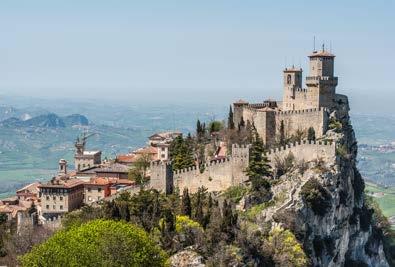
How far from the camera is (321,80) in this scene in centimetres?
6962

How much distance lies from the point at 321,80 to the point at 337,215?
1194 centimetres

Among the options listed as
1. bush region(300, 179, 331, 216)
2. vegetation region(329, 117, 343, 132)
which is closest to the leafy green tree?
vegetation region(329, 117, 343, 132)

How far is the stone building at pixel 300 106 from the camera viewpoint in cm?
6794

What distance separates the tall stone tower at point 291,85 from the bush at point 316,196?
419 inches

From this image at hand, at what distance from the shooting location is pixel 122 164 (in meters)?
76.9

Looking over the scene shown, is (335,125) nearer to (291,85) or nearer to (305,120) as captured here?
(305,120)

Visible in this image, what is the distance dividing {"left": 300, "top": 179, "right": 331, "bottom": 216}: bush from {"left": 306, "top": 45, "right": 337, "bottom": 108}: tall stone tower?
365 inches

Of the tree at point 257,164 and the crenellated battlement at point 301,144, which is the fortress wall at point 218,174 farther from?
the crenellated battlement at point 301,144

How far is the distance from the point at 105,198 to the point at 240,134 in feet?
43.0

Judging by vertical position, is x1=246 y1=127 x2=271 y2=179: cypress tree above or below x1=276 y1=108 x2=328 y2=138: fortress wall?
below

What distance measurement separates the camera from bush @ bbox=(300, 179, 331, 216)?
62531 mm

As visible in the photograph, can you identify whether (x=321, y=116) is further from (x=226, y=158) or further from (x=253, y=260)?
(x=253, y=260)

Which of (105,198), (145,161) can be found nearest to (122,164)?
(145,161)

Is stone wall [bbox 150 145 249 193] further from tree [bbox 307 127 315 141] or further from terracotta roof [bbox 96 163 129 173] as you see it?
terracotta roof [bbox 96 163 129 173]
